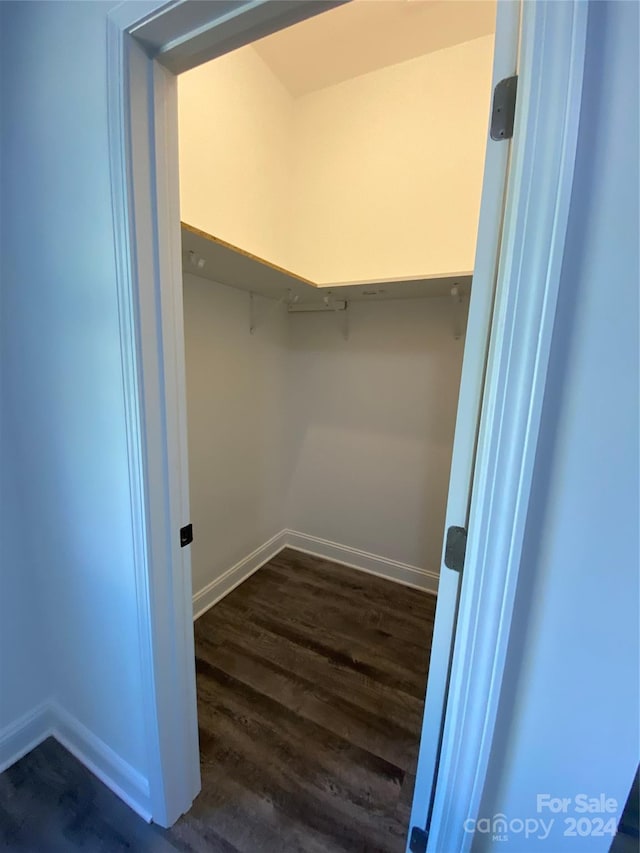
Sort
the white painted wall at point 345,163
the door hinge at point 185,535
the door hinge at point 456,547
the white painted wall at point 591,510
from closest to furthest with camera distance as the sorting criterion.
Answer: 1. the white painted wall at point 591,510
2. the door hinge at point 456,547
3. the door hinge at point 185,535
4. the white painted wall at point 345,163

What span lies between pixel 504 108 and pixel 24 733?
2361mm

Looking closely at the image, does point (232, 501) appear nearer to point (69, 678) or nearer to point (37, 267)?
point (69, 678)

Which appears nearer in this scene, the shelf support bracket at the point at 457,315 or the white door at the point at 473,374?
the white door at the point at 473,374

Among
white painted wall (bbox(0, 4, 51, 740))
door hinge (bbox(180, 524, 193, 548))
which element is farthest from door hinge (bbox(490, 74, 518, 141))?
white painted wall (bbox(0, 4, 51, 740))

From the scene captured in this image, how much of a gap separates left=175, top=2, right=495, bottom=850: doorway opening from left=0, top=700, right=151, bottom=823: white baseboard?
0.20m

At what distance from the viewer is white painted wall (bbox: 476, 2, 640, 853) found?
0.53 m

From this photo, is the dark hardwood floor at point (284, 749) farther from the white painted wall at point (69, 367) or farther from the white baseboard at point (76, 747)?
the white painted wall at point (69, 367)

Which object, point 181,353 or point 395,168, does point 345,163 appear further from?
point 181,353

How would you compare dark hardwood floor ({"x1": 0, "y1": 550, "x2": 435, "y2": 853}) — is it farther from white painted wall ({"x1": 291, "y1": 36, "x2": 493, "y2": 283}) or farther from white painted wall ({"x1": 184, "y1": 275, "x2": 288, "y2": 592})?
white painted wall ({"x1": 291, "y1": 36, "x2": 493, "y2": 283})

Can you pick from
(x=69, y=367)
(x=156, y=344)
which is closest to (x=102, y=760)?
(x=69, y=367)

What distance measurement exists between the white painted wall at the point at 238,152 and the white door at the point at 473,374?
1.53 meters

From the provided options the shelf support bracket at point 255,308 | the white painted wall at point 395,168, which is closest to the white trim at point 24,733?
the shelf support bracket at point 255,308

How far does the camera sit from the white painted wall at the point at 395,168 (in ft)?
6.31

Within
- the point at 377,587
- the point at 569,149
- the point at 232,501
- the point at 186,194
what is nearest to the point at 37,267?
the point at 186,194
